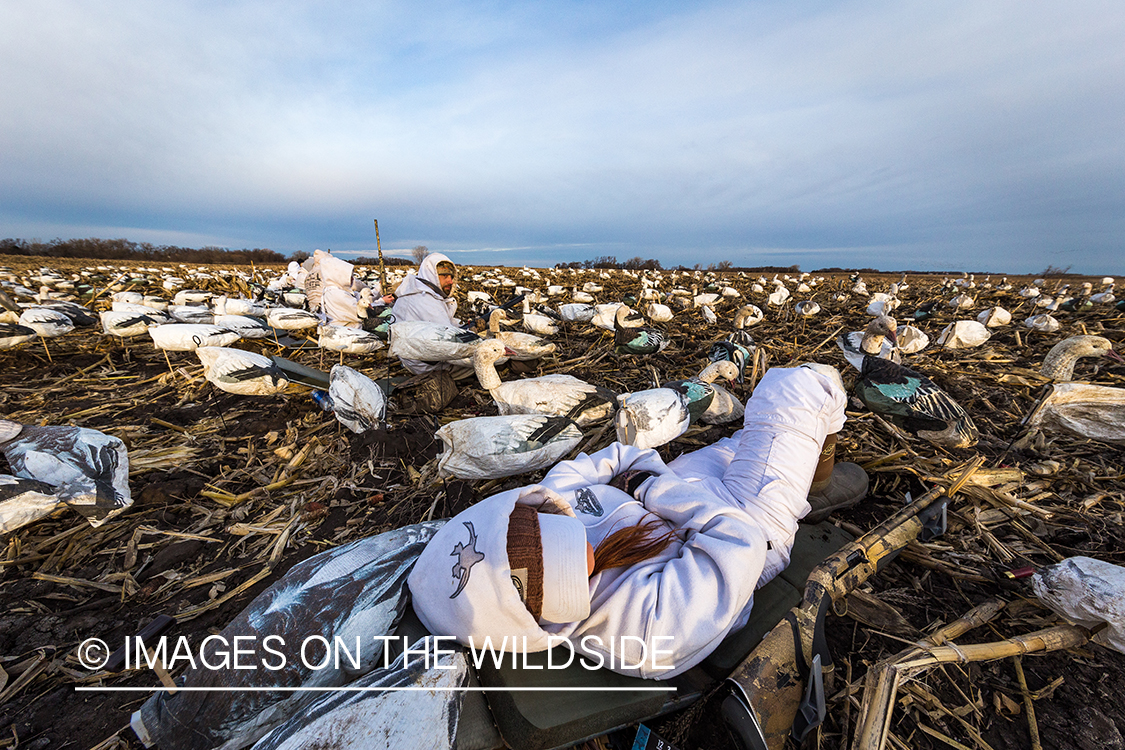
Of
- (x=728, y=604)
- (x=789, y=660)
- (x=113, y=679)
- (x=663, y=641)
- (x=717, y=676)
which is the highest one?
(x=728, y=604)

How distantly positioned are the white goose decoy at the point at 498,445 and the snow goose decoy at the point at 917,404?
2.79 metres

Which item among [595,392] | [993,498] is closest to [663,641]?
[595,392]

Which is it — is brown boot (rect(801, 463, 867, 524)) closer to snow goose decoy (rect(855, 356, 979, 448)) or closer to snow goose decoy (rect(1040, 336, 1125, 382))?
snow goose decoy (rect(855, 356, 979, 448))

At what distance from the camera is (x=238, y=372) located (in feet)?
16.3

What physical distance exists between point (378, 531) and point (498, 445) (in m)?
1.30

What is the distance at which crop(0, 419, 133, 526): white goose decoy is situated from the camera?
3148mm

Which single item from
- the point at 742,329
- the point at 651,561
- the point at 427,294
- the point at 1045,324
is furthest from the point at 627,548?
the point at 1045,324

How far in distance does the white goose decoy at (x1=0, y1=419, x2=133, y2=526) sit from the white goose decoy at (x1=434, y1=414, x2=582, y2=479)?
2.83 metres

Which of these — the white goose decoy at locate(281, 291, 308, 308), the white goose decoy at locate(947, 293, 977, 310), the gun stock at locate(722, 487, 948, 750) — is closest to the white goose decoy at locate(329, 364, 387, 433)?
the gun stock at locate(722, 487, 948, 750)

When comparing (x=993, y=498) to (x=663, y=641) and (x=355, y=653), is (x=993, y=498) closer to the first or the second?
(x=663, y=641)

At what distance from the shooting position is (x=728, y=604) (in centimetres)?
171

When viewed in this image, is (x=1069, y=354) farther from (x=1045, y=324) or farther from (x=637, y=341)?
(x=1045, y=324)

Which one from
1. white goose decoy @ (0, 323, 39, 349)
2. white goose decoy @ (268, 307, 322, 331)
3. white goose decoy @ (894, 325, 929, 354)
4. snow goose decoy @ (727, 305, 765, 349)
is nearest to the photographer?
white goose decoy @ (894, 325, 929, 354)

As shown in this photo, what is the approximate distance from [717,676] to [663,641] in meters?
0.51
